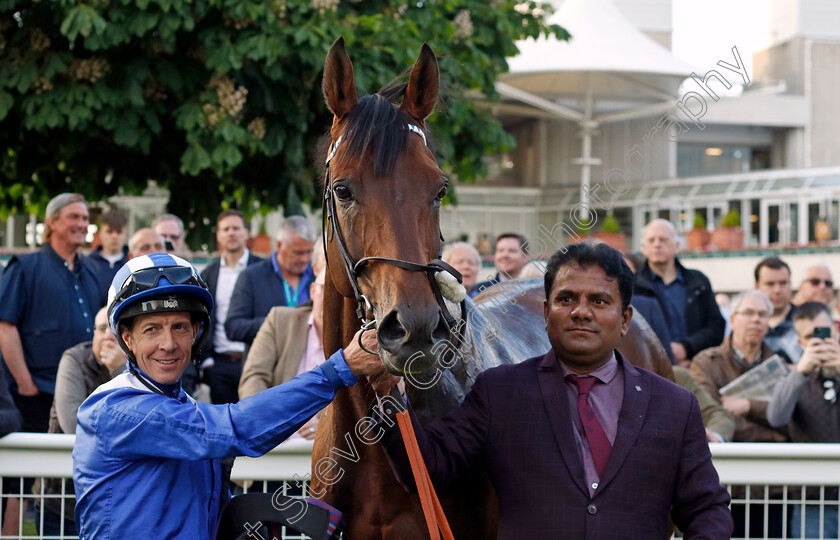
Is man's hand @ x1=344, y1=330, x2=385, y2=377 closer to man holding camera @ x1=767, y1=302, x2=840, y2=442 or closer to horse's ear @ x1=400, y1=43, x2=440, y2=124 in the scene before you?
horse's ear @ x1=400, y1=43, x2=440, y2=124

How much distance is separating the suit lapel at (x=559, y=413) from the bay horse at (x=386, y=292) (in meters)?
0.27

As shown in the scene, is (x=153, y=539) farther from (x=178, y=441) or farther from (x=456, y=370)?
(x=456, y=370)

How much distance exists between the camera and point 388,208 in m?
2.27

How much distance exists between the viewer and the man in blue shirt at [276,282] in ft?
16.4

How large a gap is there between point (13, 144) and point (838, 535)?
784cm

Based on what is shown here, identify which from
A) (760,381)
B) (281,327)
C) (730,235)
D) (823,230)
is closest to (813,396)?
(760,381)

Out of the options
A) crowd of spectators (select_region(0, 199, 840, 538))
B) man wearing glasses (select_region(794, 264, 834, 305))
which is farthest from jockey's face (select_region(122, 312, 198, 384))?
man wearing glasses (select_region(794, 264, 834, 305))

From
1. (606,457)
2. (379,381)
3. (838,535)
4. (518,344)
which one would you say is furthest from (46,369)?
(838,535)

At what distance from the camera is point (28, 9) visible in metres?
7.28

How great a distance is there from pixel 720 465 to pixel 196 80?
587 centimetres

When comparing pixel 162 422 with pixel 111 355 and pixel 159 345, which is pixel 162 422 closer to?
pixel 159 345

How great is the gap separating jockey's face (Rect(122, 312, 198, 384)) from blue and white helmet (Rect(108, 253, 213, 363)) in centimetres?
2

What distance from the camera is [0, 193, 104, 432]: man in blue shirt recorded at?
4766 mm

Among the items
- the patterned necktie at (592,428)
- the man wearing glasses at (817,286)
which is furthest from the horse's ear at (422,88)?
the man wearing glasses at (817,286)
